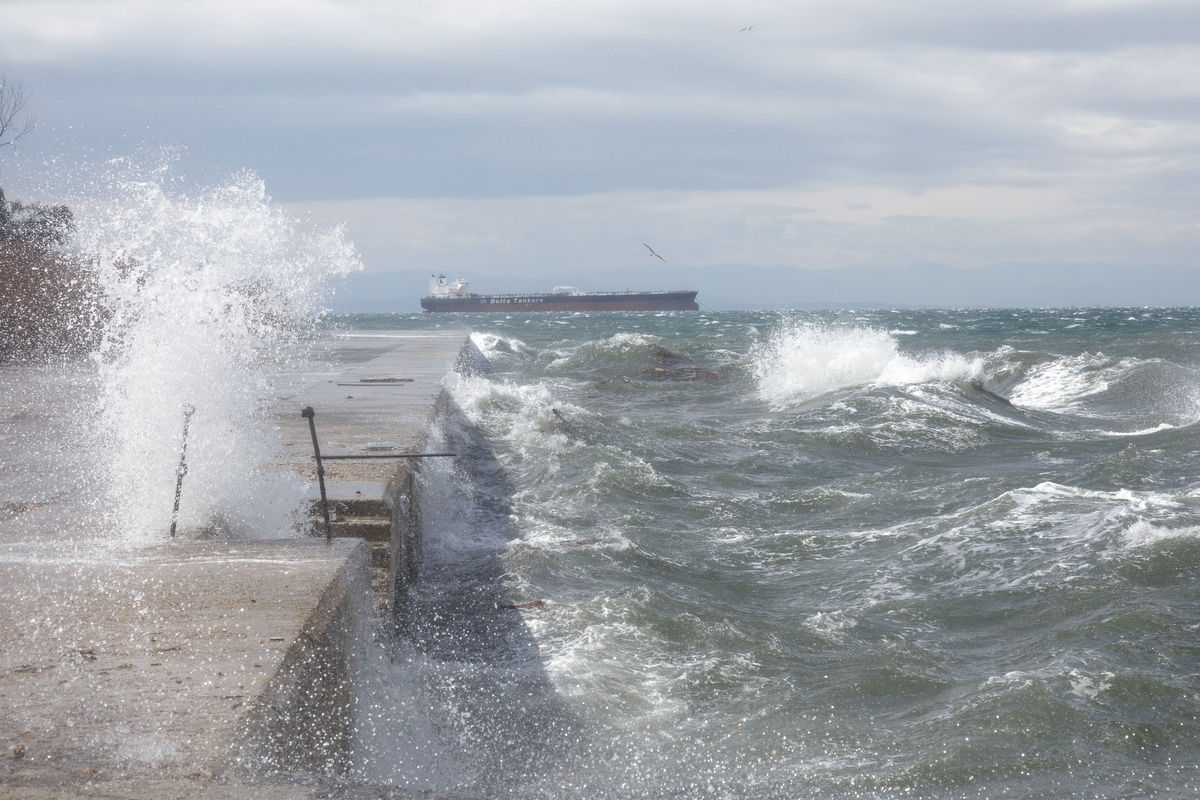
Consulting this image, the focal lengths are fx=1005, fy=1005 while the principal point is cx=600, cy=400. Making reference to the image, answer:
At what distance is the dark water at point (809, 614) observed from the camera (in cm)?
376

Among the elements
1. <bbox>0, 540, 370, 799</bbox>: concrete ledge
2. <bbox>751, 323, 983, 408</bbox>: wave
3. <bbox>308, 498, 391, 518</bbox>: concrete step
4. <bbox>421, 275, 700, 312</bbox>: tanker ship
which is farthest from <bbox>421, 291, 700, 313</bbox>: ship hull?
<bbox>0, 540, 370, 799</bbox>: concrete ledge

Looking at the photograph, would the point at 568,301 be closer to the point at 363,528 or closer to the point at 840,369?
the point at 840,369

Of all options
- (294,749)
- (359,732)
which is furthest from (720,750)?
(294,749)

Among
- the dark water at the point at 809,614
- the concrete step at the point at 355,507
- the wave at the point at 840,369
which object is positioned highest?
the concrete step at the point at 355,507

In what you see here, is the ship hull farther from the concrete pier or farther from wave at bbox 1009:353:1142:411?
the concrete pier

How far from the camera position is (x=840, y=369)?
1912cm

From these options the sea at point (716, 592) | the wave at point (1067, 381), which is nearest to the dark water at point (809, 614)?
the sea at point (716, 592)

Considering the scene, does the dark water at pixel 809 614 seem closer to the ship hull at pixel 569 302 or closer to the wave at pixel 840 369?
the wave at pixel 840 369

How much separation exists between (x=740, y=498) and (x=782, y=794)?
532 cm

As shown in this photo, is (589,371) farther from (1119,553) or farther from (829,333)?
(1119,553)

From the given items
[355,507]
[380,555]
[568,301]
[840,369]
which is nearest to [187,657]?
[380,555]

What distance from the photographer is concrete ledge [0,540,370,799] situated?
258 centimetres

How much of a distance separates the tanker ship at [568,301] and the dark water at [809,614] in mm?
77831

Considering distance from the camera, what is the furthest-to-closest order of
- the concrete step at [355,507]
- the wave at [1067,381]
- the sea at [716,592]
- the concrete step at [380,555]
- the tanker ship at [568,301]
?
the tanker ship at [568,301] → the wave at [1067,381] → the concrete step at [355,507] → the concrete step at [380,555] → the sea at [716,592]
